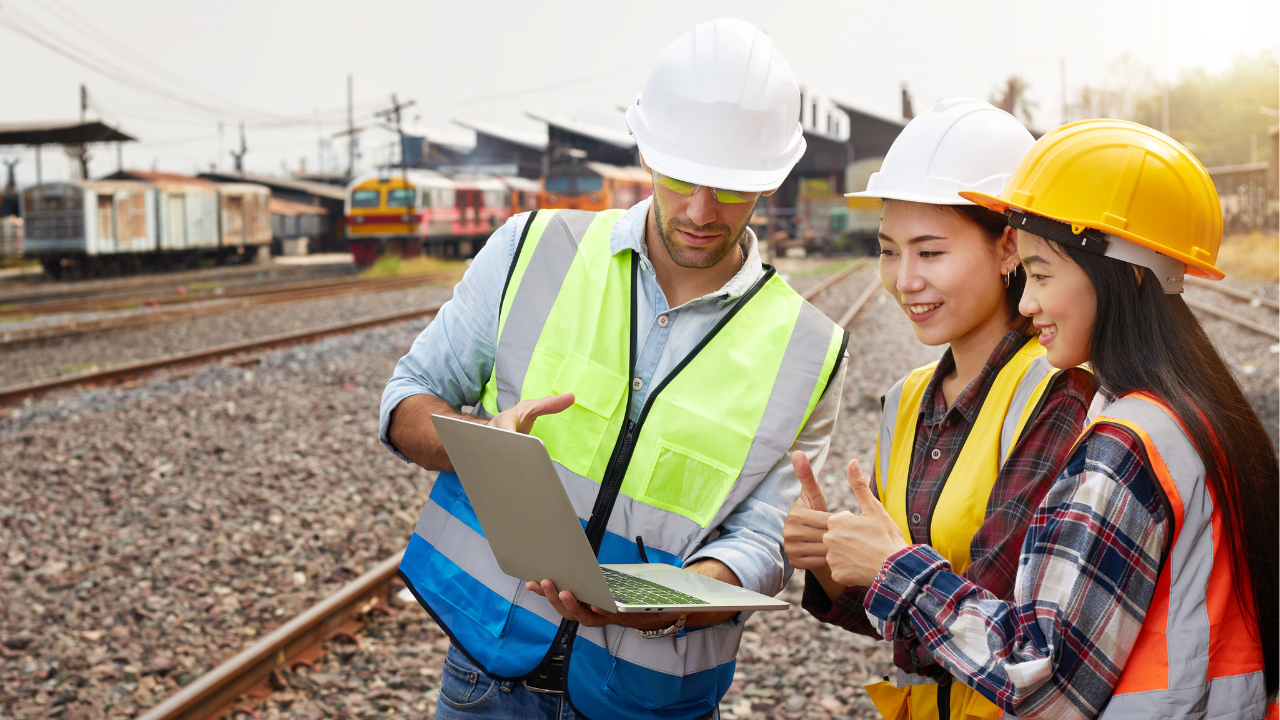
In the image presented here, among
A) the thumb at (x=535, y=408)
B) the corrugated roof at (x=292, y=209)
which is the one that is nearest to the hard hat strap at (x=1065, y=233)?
the thumb at (x=535, y=408)

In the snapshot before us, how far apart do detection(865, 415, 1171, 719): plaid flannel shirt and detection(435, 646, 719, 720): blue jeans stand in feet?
Result: 2.68

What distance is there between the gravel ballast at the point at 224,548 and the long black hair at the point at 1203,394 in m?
0.91

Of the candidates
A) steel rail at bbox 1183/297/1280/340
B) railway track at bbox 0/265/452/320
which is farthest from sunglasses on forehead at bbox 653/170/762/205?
railway track at bbox 0/265/452/320

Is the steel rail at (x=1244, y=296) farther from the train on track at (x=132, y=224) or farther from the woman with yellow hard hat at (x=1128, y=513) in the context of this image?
the train on track at (x=132, y=224)

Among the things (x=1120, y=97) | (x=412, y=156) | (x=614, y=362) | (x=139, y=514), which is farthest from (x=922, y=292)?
(x=1120, y=97)

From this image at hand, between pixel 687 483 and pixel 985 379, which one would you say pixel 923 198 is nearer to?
pixel 985 379

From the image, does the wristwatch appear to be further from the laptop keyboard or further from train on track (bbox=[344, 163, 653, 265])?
train on track (bbox=[344, 163, 653, 265])

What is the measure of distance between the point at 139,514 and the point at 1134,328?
230 inches

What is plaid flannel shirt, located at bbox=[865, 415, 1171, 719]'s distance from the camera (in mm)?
1297

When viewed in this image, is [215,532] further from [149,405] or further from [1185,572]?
[1185,572]

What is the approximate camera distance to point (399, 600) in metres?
4.70

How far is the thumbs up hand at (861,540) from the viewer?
5.10 ft

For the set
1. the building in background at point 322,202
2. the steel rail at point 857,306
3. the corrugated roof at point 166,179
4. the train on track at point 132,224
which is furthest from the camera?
the building in background at point 322,202

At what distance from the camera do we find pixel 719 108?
79.8 inches
